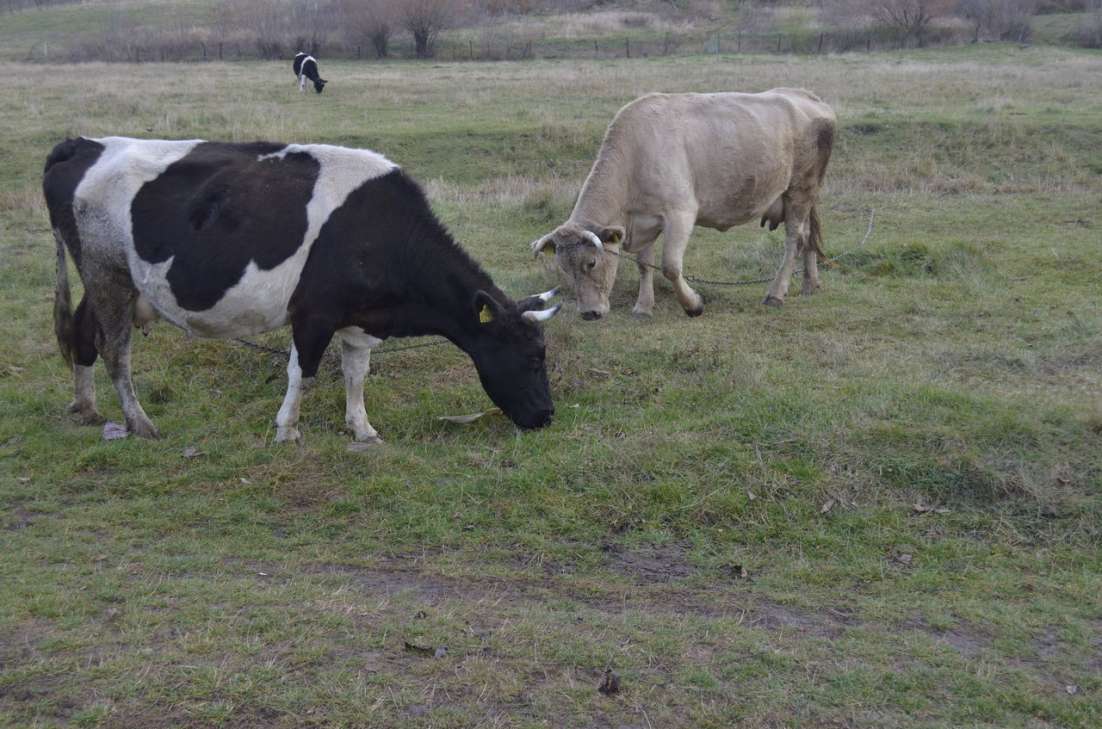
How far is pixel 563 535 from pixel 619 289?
5.55 metres

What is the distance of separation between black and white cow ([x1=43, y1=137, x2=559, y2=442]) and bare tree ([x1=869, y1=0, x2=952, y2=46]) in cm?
5104

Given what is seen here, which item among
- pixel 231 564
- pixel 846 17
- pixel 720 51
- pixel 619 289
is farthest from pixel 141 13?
pixel 231 564

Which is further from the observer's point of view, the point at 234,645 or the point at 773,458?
the point at 773,458

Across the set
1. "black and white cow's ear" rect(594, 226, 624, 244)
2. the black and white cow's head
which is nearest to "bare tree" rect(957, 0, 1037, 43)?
"black and white cow's ear" rect(594, 226, 624, 244)

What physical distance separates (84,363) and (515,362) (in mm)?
3169

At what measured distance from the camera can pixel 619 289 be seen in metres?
11.2

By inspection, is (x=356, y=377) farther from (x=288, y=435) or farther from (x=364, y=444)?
(x=288, y=435)

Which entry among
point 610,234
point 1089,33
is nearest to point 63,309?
point 610,234

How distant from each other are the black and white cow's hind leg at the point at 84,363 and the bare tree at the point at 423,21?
1826 inches

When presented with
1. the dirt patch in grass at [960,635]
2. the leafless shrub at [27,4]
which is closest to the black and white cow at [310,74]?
the dirt patch in grass at [960,635]

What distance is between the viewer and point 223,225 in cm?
698

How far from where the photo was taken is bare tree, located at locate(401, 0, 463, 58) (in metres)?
52.0

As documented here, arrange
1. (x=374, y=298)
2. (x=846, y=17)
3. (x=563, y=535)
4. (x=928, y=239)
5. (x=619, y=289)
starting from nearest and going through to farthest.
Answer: (x=563, y=535), (x=374, y=298), (x=619, y=289), (x=928, y=239), (x=846, y=17)

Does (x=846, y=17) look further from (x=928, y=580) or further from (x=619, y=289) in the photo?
(x=928, y=580)
